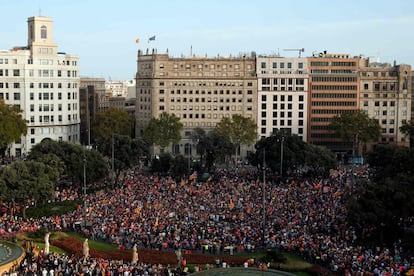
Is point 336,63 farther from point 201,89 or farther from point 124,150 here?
point 124,150

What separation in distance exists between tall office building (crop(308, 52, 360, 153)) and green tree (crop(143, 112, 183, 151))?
31.9m

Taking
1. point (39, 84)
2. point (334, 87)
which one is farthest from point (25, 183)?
point (334, 87)

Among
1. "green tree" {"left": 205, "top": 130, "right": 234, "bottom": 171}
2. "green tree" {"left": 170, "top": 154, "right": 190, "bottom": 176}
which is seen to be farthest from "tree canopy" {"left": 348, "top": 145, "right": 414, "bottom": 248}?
"green tree" {"left": 205, "top": 130, "right": 234, "bottom": 171}

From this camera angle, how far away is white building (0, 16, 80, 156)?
124250mm

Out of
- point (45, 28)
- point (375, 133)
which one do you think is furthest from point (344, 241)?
point (45, 28)

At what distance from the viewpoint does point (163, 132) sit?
12244 centimetres

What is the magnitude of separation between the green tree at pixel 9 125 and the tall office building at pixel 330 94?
62420mm

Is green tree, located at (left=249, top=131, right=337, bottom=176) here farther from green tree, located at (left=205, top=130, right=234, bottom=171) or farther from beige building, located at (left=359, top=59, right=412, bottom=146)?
beige building, located at (left=359, top=59, right=412, bottom=146)

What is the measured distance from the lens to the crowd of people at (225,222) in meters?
50.6

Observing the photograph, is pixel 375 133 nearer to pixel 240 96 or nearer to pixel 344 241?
pixel 240 96

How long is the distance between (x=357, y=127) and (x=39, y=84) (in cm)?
6452

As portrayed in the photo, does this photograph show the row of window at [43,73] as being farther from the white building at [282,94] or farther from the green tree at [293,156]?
the green tree at [293,156]

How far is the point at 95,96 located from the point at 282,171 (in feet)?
269

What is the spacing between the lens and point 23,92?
125m
